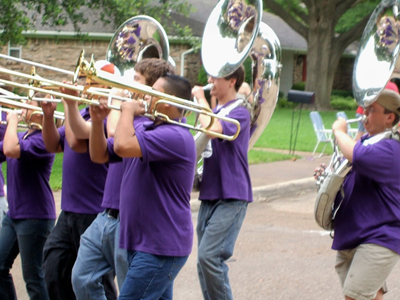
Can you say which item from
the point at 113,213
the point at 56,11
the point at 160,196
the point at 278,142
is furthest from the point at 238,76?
the point at 278,142

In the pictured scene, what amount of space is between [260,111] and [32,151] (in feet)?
5.54

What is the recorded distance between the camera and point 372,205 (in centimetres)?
383

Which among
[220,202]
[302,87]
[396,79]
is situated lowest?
[302,87]

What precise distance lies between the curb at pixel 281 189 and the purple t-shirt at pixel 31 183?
18.0ft

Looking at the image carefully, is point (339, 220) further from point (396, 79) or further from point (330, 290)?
point (330, 290)

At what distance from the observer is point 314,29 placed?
27.3 m

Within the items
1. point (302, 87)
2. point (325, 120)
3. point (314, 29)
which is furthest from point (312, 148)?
point (302, 87)

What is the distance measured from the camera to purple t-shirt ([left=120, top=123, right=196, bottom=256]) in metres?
3.34

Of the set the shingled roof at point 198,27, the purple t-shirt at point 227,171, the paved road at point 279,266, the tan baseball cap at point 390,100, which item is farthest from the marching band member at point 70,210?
the shingled roof at point 198,27

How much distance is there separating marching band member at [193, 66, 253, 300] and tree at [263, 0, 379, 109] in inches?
903

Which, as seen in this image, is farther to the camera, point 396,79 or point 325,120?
point 325,120

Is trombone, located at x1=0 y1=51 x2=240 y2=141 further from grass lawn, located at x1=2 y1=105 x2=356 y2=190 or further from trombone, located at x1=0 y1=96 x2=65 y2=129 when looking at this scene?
grass lawn, located at x1=2 y1=105 x2=356 y2=190

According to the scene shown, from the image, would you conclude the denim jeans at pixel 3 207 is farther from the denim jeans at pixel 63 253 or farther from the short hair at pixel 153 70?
the short hair at pixel 153 70

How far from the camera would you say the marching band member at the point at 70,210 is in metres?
4.05
